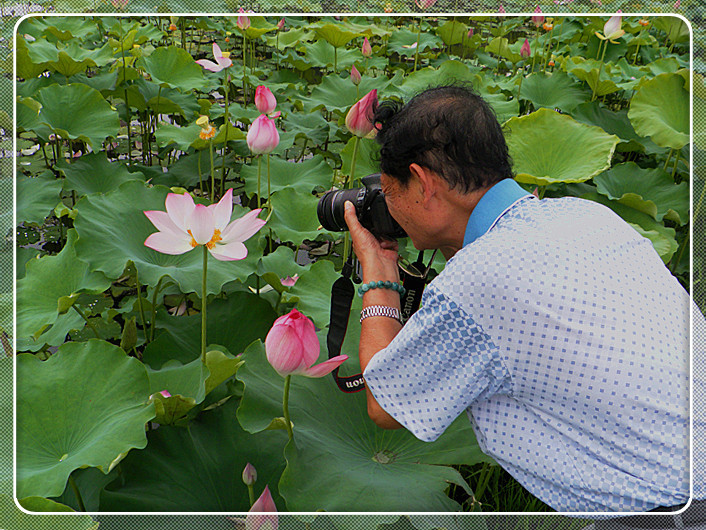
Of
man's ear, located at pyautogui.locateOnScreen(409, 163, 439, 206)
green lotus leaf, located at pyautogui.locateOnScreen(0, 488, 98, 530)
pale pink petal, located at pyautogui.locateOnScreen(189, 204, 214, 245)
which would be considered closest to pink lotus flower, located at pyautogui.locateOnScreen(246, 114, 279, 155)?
pale pink petal, located at pyautogui.locateOnScreen(189, 204, 214, 245)

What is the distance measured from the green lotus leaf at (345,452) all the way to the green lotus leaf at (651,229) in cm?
84

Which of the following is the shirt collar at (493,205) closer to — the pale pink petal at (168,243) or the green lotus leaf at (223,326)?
the pale pink petal at (168,243)

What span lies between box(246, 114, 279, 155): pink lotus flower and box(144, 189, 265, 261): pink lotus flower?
50 cm

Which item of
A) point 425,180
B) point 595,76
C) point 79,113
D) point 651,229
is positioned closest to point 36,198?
point 79,113

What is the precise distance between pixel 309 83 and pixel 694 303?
2319 millimetres

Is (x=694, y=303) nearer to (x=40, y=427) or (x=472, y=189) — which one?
(x=472, y=189)

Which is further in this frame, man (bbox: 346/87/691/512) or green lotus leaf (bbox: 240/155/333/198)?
green lotus leaf (bbox: 240/155/333/198)

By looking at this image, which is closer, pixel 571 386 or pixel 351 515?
pixel 571 386

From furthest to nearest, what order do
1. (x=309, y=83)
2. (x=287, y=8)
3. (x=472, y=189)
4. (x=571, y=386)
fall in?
(x=309, y=83) < (x=287, y=8) < (x=472, y=189) < (x=571, y=386)

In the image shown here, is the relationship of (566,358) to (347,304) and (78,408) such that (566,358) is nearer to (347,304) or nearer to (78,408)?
(347,304)

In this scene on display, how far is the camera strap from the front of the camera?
930 millimetres

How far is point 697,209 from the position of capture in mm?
849

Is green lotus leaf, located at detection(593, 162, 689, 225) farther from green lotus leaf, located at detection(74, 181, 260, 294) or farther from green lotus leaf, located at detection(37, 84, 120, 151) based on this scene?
green lotus leaf, located at detection(37, 84, 120, 151)

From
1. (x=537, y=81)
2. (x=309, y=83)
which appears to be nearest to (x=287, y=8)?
(x=537, y=81)
